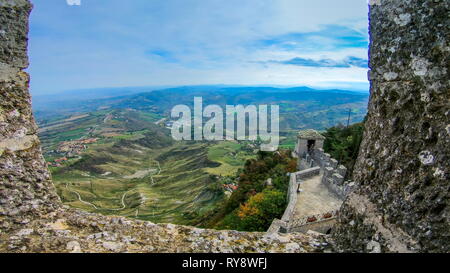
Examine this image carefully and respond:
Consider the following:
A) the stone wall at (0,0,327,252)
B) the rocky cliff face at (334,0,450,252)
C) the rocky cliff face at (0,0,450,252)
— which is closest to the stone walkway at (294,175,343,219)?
the stone wall at (0,0,327,252)

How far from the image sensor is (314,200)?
1680cm

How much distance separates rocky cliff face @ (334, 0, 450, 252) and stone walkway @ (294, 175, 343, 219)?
40.6ft

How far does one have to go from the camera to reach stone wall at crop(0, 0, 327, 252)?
3.53 m

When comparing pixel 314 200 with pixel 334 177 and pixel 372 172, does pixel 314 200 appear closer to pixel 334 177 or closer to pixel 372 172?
pixel 334 177

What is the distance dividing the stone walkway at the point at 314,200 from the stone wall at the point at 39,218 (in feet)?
39.2

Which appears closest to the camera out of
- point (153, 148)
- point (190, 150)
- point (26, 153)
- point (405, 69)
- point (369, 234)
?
point (405, 69)

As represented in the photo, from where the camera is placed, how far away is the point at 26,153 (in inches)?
155

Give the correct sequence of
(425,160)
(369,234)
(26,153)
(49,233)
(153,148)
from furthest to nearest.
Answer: (153,148), (26,153), (49,233), (369,234), (425,160)

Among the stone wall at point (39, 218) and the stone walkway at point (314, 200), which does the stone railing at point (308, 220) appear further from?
the stone wall at point (39, 218)

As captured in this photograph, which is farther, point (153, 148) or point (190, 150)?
point (153, 148)

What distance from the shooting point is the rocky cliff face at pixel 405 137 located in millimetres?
2453
